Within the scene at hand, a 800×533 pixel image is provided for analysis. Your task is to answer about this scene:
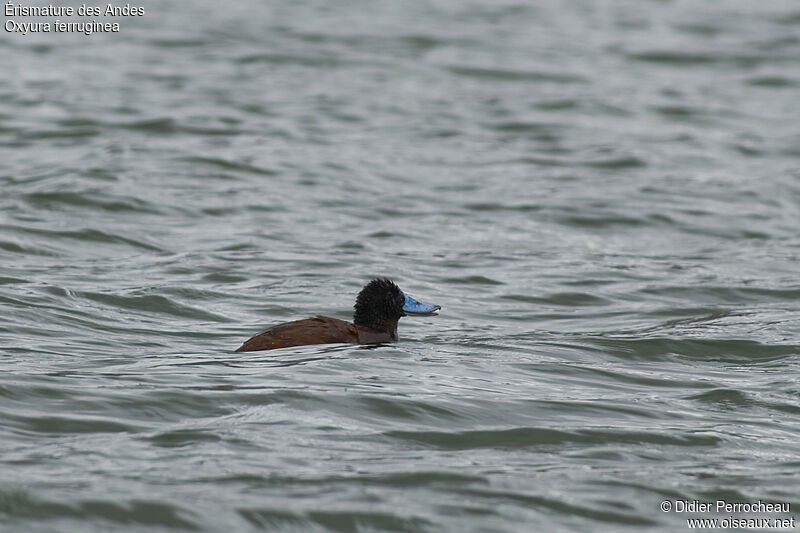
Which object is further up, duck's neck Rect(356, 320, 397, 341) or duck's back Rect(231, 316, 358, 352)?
duck's back Rect(231, 316, 358, 352)

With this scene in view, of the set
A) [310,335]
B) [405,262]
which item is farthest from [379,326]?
[405,262]

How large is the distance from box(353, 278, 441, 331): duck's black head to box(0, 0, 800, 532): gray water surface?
0.20 meters

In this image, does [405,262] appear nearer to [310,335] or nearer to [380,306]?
[380,306]

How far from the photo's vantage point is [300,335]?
832 cm

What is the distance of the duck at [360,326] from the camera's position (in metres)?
8.30

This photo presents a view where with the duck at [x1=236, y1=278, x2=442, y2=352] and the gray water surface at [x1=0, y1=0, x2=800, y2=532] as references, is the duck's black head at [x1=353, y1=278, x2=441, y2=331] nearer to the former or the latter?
the duck at [x1=236, y1=278, x2=442, y2=352]

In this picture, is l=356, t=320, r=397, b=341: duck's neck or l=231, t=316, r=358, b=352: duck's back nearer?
l=231, t=316, r=358, b=352: duck's back

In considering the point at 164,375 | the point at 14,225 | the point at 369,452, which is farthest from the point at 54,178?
the point at 369,452

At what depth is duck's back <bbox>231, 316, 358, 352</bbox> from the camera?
8266 mm

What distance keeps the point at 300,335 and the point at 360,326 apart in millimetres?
607

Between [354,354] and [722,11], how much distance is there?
834 inches

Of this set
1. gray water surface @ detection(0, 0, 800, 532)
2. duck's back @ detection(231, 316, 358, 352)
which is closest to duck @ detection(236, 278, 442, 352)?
duck's back @ detection(231, 316, 358, 352)

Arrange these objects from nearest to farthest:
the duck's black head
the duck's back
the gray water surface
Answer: the gray water surface, the duck's back, the duck's black head

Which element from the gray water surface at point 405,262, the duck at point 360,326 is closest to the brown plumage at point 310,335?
the duck at point 360,326
